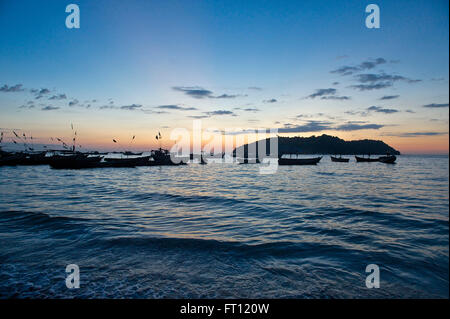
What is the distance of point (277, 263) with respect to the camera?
24.9ft

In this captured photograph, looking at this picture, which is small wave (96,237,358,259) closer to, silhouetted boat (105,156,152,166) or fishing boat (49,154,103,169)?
fishing boat (49,154,103,169)

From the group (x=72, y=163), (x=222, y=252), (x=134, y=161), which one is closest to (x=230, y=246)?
(x=222, y=252)

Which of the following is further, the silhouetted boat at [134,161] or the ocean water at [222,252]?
the silhouetted boat at [134,161]

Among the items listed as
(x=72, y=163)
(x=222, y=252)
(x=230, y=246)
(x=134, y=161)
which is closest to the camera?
(x=222, y=252)

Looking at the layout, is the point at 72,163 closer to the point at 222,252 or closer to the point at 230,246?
the point at 230,246

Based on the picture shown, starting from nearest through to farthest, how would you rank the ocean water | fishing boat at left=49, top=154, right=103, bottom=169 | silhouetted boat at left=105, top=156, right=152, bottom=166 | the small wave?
the ocean water
the small wave
fishing boat at left=49, top=154, right=103, bottom=169
silhouetted boat at left=105, top=156, right=152, bottom=166

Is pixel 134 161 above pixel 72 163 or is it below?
above

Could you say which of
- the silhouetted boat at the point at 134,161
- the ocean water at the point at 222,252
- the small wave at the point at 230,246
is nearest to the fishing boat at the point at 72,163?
the silhouetted boat at the point at 134,161

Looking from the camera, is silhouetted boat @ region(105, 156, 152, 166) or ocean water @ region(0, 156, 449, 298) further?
silhouetted boat @ region(105, 156, 152, 166)

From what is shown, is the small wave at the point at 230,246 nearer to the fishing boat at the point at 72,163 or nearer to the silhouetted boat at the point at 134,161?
the fishing boat at the point at 72,163

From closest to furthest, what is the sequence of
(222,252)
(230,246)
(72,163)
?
(222,252) < (230,246) < (72,163)

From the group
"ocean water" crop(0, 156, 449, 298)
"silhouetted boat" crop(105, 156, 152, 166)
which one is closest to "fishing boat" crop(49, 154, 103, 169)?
"silhouetted boat" crop(105, 156, 152, 166)

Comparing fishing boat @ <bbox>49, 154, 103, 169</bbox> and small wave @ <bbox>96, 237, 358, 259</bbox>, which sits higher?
fishing boat @ <bbox>49, 154, 103, 169</bbox>
